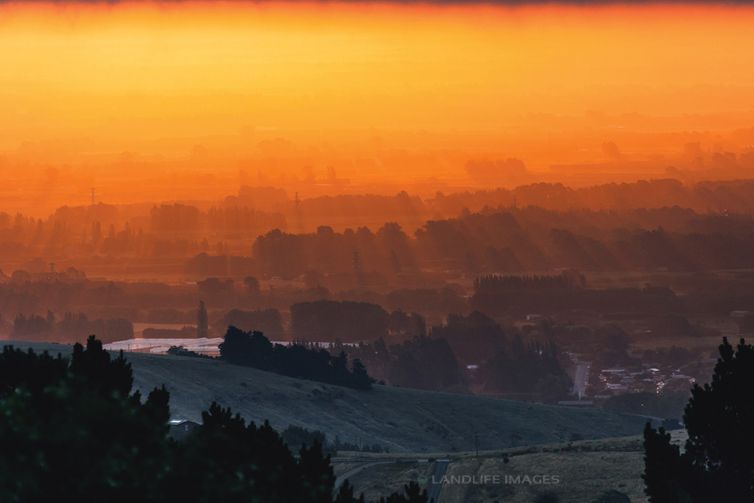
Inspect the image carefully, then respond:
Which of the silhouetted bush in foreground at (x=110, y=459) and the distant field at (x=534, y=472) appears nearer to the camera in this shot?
the silhouetted bush in foreground at (x=110, y=459)

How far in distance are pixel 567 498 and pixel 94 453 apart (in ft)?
286

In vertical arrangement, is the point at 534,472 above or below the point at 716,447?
below

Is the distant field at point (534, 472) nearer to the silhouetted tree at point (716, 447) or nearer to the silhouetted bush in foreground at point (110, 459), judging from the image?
the silhouetted tree at point (716, 447)

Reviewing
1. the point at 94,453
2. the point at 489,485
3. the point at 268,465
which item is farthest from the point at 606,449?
the point at 94,453

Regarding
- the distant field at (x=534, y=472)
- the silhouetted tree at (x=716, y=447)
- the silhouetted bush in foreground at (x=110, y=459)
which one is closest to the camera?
the silhouetted bush in foreground at (x=110, y=459)

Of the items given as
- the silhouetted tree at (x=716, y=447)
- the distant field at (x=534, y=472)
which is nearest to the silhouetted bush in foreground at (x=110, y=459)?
the silhouetted tree at (x=716, y=447)

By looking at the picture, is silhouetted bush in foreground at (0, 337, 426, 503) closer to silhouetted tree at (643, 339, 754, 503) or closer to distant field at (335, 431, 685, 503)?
silhouetted tree at (643, 339, 754, 503)

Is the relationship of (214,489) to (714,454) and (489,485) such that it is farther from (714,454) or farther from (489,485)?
(489,485)

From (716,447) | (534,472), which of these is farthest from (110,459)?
(534,472)

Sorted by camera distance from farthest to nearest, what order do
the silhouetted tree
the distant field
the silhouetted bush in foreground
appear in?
the distant field
the silhouetted tree
the silhouetted bush in foreground

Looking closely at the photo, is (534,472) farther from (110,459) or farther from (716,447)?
(110,459)

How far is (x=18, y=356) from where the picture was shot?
116062 millimetres

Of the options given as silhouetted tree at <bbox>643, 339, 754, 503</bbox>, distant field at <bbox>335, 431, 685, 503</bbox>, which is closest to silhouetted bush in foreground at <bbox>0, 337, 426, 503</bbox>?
silhouetted tree at <bbox>643, 339, 754, 503</bbox>

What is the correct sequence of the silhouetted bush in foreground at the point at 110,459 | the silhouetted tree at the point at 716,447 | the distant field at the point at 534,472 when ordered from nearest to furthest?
the silhouetted bush in foreground at the point at 110,459
the silhouetted tree at the point at 716,447
the distant field at the point at 534,472
